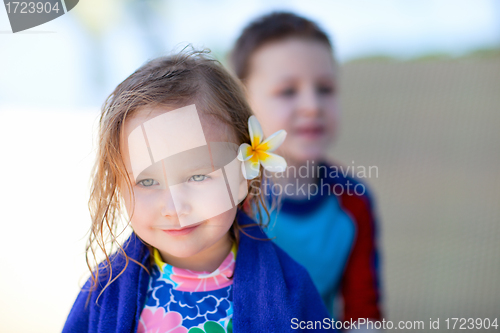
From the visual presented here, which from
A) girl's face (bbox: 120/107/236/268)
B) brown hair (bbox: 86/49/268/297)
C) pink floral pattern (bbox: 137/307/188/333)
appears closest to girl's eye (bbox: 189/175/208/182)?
girl's face (bbox: 120/107/236/268)

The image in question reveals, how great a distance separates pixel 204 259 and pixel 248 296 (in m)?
0.11

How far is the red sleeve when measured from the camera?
1048mm

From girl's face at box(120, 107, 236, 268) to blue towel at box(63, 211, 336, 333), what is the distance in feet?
0.34

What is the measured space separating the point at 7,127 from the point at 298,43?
40.9 inches

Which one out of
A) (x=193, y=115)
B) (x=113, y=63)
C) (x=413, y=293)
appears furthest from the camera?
(x=413, y=293)

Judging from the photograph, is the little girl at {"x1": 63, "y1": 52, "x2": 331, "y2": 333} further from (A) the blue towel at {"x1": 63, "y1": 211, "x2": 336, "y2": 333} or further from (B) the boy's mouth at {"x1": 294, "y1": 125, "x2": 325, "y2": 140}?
(B) the boy's mouth at {"x1": 294, "y1": 125, "x2": 325, "y2": 140}

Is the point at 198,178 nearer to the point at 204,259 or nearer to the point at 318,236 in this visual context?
the point at 204,259

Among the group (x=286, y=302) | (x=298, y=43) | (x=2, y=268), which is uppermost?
(x=298, y=43)

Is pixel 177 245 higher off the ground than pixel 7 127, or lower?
lower

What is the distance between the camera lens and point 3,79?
102 cm

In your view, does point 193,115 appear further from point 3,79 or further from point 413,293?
point 413,293

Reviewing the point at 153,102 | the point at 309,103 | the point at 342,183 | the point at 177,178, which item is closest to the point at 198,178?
the point at 177,178

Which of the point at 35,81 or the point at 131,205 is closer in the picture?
the point at 131,205

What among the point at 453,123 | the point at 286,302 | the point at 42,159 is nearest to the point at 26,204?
the point at 42,159
